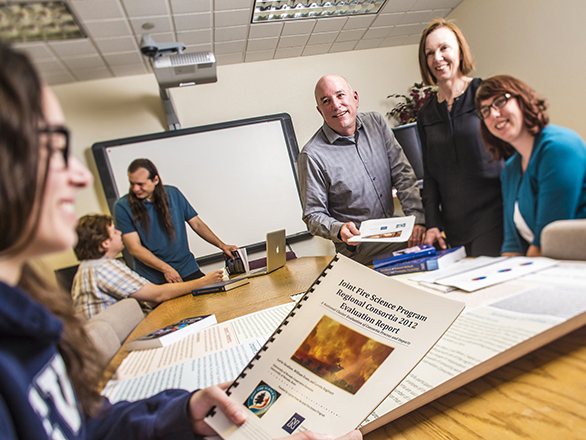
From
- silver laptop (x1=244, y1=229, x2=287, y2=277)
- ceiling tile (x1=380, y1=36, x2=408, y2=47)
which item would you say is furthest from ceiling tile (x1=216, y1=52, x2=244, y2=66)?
silver laptop (x1=244, y1=229, x2=287, y2=277)

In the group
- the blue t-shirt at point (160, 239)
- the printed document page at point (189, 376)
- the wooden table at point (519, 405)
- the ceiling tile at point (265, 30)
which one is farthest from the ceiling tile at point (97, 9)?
the wooden table at point (519, 405)

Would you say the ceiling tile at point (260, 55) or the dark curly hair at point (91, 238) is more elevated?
the ceiling tile at point (260, 55)

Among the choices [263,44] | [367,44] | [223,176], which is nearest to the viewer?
[367,44]

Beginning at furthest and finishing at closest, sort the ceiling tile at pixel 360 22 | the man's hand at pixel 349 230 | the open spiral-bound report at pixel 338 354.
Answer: the ceiling tile at pixel 360 22 < the man's hand at pixel 349 230 < the open spiral-bound report at pixel 338 354

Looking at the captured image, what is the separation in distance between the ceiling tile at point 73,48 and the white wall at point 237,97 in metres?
0.18

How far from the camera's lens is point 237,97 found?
2.07 meters

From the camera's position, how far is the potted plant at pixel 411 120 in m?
1.21

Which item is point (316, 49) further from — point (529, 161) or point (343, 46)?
point (529, 161)

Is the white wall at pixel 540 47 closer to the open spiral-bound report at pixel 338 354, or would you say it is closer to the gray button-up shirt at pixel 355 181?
the gray button-up shirt at pixel 355 181

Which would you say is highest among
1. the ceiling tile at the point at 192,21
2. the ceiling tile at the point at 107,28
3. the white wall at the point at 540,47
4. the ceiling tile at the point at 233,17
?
the ceiling tile at the point at 107,28

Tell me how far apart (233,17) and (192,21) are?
26 centimetres

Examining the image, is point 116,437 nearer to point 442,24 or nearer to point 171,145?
point 442,24

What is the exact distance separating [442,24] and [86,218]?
5.19ft

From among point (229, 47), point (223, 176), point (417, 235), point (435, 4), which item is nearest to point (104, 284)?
point (417, 235)
